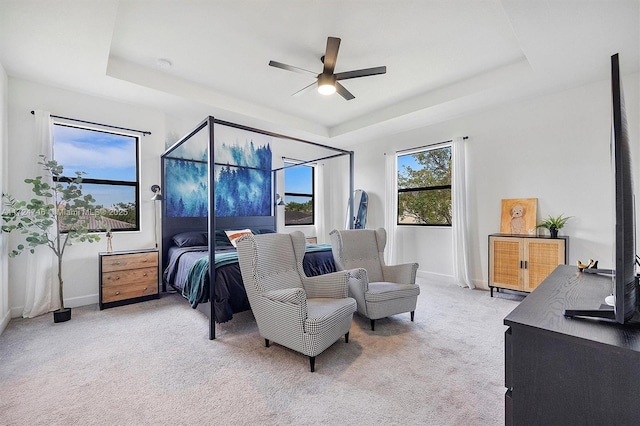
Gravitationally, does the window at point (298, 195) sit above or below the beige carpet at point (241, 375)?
above

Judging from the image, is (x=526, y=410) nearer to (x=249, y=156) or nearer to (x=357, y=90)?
(x=357, y=90)

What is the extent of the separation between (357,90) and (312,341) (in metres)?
3.39


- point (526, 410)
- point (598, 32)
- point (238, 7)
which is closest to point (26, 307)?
point (238, 7)

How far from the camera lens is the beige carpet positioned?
1.66m

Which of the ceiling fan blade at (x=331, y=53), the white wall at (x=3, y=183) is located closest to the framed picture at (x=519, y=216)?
the ceiling fan blade at (x=331, y=53)

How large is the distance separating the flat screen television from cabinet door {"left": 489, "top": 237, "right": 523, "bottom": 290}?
123 inches

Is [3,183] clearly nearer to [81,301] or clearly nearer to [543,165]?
[81,301]

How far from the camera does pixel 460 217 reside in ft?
14.6

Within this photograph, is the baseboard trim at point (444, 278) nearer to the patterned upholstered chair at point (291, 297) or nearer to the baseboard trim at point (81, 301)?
the patterned upholstered chair at point (291, 297)

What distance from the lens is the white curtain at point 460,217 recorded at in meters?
4.39

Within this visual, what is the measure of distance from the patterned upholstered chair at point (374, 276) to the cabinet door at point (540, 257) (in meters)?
1.63

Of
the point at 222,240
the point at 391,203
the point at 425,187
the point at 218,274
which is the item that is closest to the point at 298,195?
the point at 391,203

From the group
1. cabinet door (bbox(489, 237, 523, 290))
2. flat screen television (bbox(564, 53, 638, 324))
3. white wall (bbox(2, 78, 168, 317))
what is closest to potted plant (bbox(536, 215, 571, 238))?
cabinet door (bbox(489, 237, 523, 290))

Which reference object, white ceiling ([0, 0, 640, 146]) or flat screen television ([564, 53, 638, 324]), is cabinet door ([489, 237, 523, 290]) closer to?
white ceiling ([0, 0, 640, 146])
